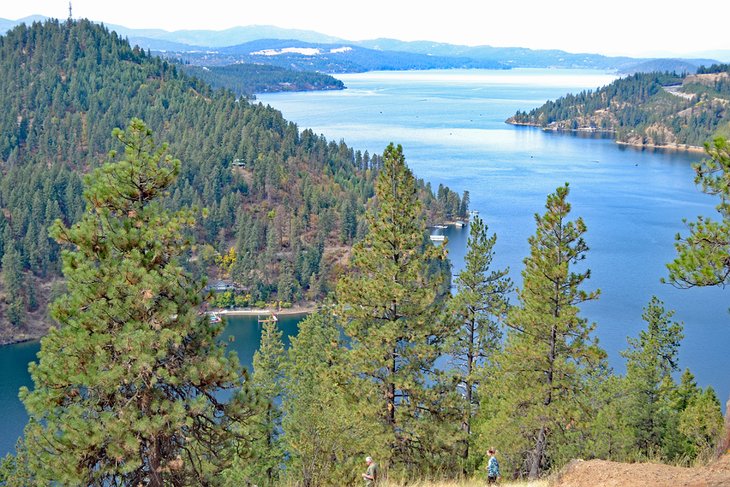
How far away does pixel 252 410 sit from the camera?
51.2 feet

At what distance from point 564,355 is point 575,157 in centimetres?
18199

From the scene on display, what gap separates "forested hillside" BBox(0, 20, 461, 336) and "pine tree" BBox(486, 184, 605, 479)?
70911 mm

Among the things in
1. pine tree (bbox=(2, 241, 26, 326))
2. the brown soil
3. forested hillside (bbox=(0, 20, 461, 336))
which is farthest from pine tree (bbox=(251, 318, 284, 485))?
forested hillside (bbox=(0, 20, 461, 336))

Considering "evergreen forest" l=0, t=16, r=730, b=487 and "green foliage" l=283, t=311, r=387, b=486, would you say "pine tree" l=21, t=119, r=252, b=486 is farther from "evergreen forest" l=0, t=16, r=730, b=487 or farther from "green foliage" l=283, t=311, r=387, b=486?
"green foliage" l=283, t=311, r=387, b=486

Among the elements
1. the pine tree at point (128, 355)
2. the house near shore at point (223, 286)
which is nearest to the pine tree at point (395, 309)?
the pine tree at point (128, 355)

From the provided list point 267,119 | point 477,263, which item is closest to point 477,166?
point 267,119

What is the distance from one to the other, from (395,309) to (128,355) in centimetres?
1220

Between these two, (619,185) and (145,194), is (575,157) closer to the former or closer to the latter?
(619,185)

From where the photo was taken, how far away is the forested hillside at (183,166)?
97.8 m

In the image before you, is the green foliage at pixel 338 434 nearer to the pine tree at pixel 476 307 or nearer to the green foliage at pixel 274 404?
the green foliage at pixel 274 404

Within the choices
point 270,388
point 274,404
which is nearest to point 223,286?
point 270,388

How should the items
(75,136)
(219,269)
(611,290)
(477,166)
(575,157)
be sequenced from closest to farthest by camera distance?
1. (611,290)
2. (219,269)
3. (75,136)
4. (477,166)
5. (575,157)

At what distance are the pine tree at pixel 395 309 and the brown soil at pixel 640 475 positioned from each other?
7526 millimetres

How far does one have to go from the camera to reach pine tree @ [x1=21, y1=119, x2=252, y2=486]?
1392 centimetres
